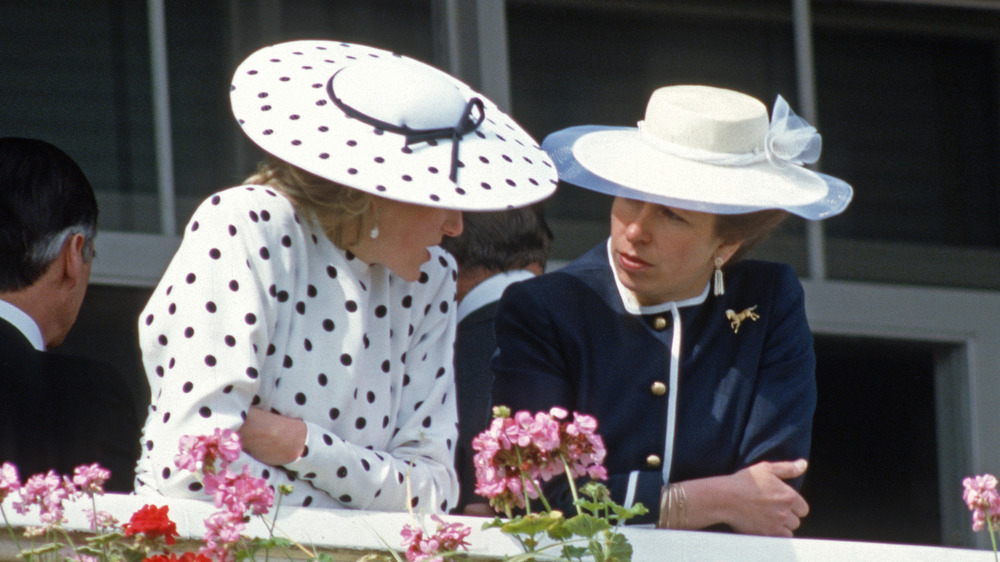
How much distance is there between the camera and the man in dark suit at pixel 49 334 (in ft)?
8.02

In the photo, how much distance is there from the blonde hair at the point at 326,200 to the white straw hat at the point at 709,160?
0.54 m

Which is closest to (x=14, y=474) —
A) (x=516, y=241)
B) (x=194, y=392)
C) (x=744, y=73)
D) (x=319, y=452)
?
(x=194, y=392)

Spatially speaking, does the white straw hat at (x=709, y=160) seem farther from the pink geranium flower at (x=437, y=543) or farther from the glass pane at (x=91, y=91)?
the glass pane at (x=91, y=91)

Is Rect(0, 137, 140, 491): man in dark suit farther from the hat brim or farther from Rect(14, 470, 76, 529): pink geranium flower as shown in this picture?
the hat brim

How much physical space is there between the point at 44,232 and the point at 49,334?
0.19 m

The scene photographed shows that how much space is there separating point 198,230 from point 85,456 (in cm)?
53

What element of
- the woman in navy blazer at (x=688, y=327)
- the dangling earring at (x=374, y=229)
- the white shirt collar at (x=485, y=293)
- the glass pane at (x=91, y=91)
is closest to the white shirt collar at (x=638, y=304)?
the woman in navy blazer at (x=688, y=327)

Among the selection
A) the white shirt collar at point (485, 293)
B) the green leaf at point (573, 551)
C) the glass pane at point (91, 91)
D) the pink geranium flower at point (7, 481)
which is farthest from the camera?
the glass pane at point (91, 91)

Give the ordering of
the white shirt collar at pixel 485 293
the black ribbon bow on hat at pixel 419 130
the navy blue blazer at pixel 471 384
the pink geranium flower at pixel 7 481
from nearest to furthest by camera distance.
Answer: the pink geranium flower at pixel 7 481, the black ribbon bow on hat at pixel 419 130, the navy blue blazer at pixel 471 384, the white shirt collar at pixel 485 293

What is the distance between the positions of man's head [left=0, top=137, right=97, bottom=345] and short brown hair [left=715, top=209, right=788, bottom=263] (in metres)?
1.19

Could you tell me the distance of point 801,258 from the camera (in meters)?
4.86

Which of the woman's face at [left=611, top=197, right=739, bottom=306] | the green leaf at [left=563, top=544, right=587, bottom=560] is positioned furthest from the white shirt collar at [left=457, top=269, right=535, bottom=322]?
the green leaf at [left=563, top=544, right=587, bottom=560]

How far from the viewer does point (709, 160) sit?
2699 millimetres

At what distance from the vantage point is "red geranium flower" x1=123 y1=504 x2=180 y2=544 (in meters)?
1.65
